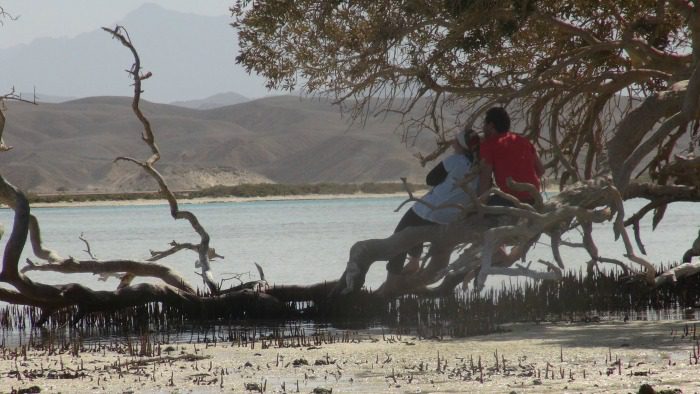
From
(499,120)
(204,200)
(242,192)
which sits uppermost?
(242,192)

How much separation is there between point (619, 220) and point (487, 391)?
4384mm

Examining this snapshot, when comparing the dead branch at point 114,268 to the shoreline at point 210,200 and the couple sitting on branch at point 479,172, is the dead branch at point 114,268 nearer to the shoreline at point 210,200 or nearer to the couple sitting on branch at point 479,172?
the couple sitting on branch at point 479,172

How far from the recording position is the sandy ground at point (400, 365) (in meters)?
7.69

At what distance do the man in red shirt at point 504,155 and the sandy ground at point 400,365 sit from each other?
1.55 m

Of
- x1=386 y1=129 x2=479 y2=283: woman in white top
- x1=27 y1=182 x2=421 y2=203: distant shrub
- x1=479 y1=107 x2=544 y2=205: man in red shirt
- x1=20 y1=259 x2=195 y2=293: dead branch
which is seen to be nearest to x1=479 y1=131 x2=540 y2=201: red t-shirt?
x1=479 y1=107 x2=544 y2=205: man in red shirt

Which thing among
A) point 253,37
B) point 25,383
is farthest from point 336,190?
point 25,383

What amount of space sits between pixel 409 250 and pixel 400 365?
375 cm

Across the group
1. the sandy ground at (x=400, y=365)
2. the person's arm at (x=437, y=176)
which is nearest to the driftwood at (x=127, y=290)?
the sandy ground at (x=400, y=365)

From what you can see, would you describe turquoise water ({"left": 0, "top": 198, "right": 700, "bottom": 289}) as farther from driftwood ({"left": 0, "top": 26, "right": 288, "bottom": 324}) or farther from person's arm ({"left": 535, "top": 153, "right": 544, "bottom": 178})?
person's arm ({"left": 535, "top": 153, "right": 544, "bottom": 178})

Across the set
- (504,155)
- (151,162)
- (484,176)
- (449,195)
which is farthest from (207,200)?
(504,155)

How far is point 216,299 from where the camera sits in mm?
13117

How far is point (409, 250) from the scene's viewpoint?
12406 mm

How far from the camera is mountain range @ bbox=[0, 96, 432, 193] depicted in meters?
116

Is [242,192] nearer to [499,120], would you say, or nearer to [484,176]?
[484,176]
